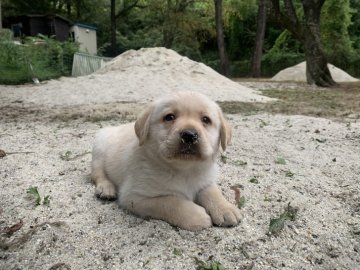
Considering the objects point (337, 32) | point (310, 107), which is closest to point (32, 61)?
point (310, 107)

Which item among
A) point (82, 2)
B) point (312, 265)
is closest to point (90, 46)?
point (82, 2)

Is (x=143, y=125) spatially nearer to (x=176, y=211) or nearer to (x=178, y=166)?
(x=178, y=166)

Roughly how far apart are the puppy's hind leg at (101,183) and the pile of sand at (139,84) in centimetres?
625

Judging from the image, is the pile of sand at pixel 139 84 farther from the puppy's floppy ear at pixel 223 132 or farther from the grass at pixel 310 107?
the puppy's floppy ear at pixel 223 132

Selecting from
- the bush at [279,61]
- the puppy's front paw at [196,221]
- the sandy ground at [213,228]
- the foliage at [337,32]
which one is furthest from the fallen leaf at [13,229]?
the bush at [279,61]

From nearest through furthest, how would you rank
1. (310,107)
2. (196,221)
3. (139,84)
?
(196,221)
(310,107)
(139,84)

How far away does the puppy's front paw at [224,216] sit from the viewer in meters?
3.17

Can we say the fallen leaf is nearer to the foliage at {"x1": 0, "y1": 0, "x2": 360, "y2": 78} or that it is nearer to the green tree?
the green tree

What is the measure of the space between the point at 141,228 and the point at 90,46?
30713 millimetres

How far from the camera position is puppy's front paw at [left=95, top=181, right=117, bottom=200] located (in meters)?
3.69

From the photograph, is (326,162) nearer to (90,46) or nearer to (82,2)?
(90,46)

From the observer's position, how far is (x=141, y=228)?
310cm

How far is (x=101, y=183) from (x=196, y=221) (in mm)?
1147

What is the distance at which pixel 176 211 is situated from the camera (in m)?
3.08
